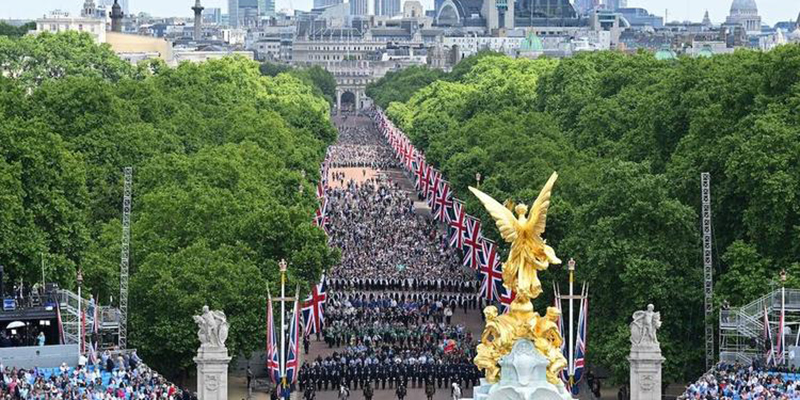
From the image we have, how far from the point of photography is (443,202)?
12225 centimetres

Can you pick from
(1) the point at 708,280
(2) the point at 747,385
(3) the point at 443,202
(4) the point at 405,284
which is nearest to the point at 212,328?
(2) the point at 747,385

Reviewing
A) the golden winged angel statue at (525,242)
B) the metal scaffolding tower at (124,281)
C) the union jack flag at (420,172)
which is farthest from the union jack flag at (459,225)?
the golden winged angel statue at (525,242)

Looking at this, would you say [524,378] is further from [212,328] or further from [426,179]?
[426,179]

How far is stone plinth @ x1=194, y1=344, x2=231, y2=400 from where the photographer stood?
68938 mm

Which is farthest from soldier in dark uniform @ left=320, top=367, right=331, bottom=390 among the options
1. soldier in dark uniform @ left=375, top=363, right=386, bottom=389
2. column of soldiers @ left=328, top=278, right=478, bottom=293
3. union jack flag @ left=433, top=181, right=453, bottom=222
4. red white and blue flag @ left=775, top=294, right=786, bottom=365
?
union jack flag @ left=433, top=181, right=453, bottom=222

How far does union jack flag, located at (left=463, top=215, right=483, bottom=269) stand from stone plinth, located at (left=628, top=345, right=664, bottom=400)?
77.5ft

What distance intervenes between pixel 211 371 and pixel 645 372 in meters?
14.0

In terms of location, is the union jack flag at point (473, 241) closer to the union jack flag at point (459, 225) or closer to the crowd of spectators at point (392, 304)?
the union jack flag at point (459, 225)

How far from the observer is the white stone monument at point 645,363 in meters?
68.0

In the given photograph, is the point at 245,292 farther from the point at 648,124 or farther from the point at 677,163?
the point at 648,124

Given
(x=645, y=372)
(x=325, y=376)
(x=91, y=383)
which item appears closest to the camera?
(x=91, y=383)

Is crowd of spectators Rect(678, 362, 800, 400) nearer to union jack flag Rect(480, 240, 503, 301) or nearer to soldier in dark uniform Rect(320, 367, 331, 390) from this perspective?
union jack flag Rect(480, 240, 503, 301)

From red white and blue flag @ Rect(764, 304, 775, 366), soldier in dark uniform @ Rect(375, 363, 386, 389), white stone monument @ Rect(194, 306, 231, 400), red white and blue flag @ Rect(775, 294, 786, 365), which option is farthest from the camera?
soldier in dark uniform @ Rect(375, 363, 386, 389)

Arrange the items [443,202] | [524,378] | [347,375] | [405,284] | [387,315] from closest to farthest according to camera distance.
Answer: [524,378] → [347,375] → [387,315] → [405,284] → [443,202]
